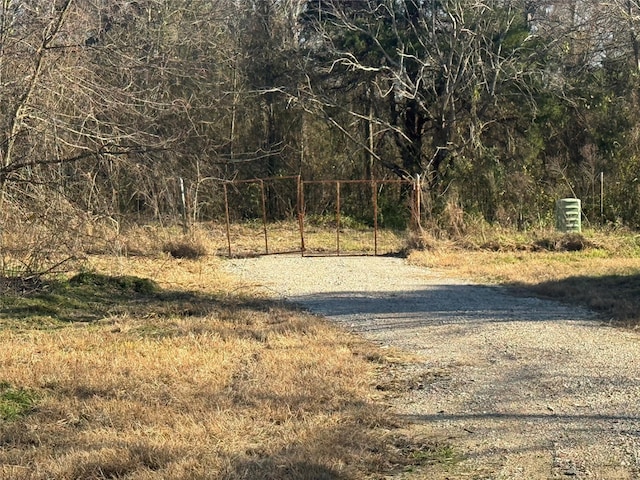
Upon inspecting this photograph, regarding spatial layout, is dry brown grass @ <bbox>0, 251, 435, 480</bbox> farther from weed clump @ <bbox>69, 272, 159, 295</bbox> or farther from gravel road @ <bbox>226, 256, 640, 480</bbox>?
weed clump @ <bbox>69, 272, 159, 295</bbox>

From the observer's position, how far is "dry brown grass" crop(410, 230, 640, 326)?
1171 cm

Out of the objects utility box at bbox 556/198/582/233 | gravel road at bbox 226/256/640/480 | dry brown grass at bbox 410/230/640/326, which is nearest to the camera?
gravel road at bbox 226/256/640/480

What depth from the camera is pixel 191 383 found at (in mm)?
6855

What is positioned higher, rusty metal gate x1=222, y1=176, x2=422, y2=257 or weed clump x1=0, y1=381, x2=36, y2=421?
rusty metal gate x1=222, y1=176, x2=422, y2=257

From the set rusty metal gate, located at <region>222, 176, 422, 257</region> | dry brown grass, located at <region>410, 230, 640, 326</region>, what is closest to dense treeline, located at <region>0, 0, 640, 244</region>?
rusty metal gate, located at <region>222, 176, 422, 257</region>

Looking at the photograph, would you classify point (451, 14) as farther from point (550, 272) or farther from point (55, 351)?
point (55, 351)

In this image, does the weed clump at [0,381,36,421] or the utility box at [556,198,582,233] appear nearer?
the weed clump at [0,381,36,421]

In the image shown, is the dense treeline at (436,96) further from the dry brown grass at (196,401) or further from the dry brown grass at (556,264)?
the dry brown grass at (196,401)

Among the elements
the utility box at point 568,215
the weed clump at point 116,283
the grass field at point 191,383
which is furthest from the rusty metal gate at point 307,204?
the grass field at point 191,383

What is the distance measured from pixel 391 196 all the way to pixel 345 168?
9.06ft

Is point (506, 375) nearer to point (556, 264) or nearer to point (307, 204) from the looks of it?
point (556, 264)

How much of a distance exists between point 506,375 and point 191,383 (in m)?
2.87

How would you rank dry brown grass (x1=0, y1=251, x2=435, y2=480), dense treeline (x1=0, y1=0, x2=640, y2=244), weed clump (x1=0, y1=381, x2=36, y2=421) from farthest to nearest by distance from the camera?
dense treeline (x1=0, y1=0, x2=640, y2=244) → weed clump (x1=0, y1=381, x2=36, y2=421) → dry brown grass (x1=0, y1=251, x2=435, y2=480)

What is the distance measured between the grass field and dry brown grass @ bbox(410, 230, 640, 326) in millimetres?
85
